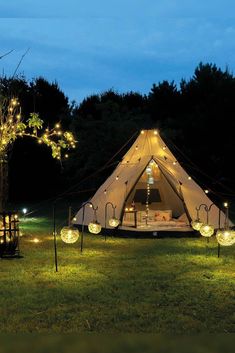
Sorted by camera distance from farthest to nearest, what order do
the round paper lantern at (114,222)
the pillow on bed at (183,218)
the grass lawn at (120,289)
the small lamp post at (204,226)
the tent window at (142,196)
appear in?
the tent window at (142,196) → the pillow on bed at (183,218) → the round paper lantern at (114,222) → the small lamp post at (204,226) → the grass lawn at (120,289)

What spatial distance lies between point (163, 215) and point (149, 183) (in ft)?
3.49

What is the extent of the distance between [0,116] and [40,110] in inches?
601

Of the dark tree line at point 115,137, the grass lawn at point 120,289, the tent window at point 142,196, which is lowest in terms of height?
the grass lawn at point 120,289

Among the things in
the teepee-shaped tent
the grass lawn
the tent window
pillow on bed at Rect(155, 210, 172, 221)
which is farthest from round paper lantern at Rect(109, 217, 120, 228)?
the tent window

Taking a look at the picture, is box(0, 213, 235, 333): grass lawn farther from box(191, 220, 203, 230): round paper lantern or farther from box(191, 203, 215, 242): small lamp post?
box(191, 220, 203, 230): round paper lantern

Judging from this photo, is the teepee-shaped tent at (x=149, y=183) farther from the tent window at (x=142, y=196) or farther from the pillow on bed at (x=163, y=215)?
the tent window at (x=142, y=196)

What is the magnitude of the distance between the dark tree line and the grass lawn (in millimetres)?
12856

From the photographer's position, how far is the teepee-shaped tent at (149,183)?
12766mm

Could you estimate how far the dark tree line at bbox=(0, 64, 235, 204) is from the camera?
23.6 metres

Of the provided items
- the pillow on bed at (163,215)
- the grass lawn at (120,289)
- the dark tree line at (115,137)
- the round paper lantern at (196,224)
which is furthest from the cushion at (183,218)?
the dark tree line at (115,137)

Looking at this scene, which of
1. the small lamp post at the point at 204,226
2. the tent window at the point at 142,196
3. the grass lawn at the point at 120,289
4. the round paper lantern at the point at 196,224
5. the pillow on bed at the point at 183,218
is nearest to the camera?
the grass lawn at the point at 120,289

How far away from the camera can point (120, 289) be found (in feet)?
23.3

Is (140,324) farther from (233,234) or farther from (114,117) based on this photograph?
(114,117)

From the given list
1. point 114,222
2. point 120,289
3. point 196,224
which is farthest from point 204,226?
point 120,289
